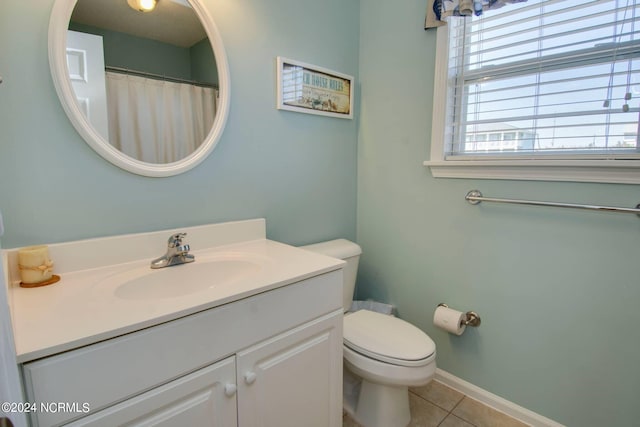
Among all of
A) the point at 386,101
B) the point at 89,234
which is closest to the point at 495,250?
the point at 386,101

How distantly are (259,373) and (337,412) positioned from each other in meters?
0.49

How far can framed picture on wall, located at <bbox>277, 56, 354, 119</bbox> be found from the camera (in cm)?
157

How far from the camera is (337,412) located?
1.30 m

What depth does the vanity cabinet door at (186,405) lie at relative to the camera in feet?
2.48

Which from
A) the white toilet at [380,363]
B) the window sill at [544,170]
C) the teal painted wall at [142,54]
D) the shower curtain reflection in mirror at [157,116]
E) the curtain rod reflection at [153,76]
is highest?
the teal painted wall at [142,54]

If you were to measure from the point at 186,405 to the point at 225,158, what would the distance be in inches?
36.5

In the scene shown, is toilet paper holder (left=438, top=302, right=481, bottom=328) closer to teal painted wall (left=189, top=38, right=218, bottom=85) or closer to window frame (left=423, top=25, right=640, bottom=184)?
window frame (left=423, top=25, right=640, bottom=184)

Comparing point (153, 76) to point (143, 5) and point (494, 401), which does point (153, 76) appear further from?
point (494, 401)

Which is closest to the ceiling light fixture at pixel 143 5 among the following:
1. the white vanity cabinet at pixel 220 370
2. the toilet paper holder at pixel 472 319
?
the white vanity cabinet at pixel 220 370

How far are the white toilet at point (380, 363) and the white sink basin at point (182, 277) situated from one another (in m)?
0.51

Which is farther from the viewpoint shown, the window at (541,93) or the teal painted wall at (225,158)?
the window at (541,93)

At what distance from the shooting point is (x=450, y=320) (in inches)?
62.4

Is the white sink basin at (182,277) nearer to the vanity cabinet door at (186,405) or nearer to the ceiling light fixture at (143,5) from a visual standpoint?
the vanity cabinet door at (186,405)

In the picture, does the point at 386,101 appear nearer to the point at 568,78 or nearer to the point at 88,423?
the point at 568,78
